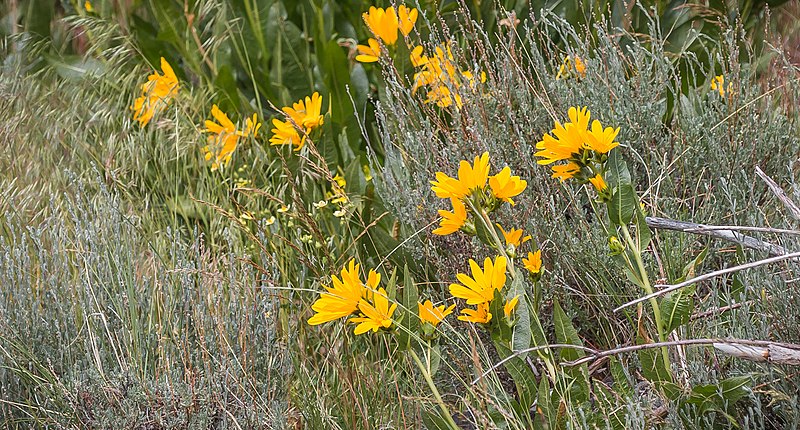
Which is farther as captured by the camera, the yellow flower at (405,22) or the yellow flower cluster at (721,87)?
the yellow flower at (405,22)

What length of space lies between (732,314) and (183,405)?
1050 millimetres

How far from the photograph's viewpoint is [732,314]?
1.72 meters

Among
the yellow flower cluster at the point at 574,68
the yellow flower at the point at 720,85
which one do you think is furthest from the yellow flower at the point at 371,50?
the yellow flower at the point at 720,85

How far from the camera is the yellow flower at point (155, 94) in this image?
10.1 ft

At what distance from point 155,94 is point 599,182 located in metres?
1.97

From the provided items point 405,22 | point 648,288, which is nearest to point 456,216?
point 648,288

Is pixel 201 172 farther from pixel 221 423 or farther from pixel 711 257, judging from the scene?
pixel 711 257

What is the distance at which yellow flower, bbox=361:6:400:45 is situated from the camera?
2.64 metres

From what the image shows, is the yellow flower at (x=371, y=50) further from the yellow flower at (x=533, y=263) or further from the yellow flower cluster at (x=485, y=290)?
the yellow flower cluster at (x=485, y=290)

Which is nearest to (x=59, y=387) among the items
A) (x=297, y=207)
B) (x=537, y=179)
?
(x=297, y=207)

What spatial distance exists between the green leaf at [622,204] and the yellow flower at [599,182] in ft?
0.13

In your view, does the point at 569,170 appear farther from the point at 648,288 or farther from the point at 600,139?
the point at 648,288

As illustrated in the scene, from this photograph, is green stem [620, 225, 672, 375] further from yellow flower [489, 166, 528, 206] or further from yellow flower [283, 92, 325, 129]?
yellow flower [283, 92, 325, 129]

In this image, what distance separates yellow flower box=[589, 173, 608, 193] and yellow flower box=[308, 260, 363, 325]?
1.35ft
